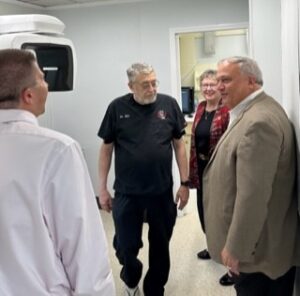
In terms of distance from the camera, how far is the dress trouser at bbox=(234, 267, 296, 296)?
1.82 meters

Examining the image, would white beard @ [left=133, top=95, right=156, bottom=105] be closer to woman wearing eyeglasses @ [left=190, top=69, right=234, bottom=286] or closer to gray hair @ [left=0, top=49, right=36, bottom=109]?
woman wearing eyeglasses @ [left=190, top=69, right=234, bottom=286]

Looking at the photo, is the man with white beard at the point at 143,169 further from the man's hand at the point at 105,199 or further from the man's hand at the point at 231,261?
the man's hand at the point at 231,261

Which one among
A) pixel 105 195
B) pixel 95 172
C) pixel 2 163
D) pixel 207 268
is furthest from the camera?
pixel 95 172

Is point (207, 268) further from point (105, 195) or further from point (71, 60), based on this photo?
point (71, 60)

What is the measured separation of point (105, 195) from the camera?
2658 millimetres

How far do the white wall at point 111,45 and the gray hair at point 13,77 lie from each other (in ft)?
10.5

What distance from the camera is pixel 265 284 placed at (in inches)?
72.6

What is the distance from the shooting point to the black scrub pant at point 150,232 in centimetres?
251

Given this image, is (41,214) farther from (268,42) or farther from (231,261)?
(268,42)

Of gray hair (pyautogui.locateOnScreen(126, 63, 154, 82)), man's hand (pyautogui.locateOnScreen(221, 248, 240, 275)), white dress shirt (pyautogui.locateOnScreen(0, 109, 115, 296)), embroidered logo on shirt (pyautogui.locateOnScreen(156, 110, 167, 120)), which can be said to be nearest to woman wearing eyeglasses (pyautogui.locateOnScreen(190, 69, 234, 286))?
embroidered logo on shirt (pyautogui.locateOnScreen(156, 110, 167, 120))

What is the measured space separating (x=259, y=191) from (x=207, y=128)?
4.34ft

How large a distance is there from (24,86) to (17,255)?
495 millimetres

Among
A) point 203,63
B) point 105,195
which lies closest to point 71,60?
point 105,195

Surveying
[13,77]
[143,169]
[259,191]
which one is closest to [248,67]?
[259,191]
